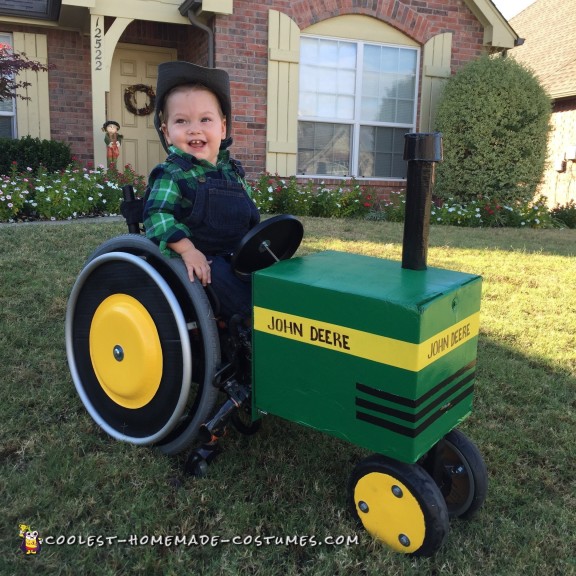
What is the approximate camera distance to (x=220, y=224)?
2.12 meters

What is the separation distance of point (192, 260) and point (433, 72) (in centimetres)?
829

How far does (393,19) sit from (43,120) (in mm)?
5583

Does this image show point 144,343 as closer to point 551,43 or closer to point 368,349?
point 368,349

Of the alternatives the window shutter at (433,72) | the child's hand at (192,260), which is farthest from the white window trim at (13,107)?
the child's hand at (192,260)

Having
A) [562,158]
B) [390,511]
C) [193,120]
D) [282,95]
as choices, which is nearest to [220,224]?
[193,120]

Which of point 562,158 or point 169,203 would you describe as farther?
point 562,158

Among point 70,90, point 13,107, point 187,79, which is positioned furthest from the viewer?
point 70,90

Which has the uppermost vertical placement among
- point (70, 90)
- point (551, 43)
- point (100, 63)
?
point (551, 43)

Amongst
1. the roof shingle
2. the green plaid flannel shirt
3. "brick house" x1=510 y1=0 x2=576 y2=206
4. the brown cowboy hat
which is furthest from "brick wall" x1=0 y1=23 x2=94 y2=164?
the roof shingle

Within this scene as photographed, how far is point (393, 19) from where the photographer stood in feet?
28.7

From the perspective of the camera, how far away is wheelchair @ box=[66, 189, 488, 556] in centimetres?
158

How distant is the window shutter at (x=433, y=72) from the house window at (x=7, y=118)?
21.0ft

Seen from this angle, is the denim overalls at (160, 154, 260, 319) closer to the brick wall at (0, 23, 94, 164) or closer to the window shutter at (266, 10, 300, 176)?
the window shutter at (266, 10, 300, 176)

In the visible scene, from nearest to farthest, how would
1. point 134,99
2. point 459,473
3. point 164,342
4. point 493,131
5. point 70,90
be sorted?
point 459,473
point 164,342
point 493,131
point 70,90
point 134,99
